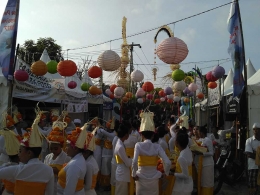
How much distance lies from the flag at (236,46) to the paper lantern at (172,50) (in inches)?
59.7

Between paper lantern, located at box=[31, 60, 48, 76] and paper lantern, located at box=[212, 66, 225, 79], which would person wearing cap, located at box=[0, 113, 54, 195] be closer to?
paper lantern, located at box=[31, 60, 48, 76]

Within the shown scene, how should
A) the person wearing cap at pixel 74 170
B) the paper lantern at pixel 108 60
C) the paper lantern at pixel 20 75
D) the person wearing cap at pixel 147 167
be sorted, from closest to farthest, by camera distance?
the person wearing cap at pixel 74 170 → the person wearing cap at pixel 147 167 → the paper lantern at pixel 108 60 → the paper lantern at pixel 20 75

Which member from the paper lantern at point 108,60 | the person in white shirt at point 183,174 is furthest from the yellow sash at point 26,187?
the paper lantern at point 108,60

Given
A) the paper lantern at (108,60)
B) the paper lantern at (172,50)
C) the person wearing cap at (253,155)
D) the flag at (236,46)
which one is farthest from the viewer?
the paper lantern at (108,60)

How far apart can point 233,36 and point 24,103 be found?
31.0ft

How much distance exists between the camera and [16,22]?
27.7ft

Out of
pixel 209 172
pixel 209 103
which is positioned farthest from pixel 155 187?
pixel 209 103

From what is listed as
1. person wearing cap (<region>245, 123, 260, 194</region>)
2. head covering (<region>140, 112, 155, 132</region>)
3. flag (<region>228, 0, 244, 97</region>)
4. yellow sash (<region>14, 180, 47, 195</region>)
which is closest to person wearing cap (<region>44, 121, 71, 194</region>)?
yellow sash (<region>14, 180, 47, 195</region>)

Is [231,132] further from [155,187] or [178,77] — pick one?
[155,187]

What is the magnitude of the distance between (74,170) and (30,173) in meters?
0.44

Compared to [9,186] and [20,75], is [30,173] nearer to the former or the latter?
[9,186]

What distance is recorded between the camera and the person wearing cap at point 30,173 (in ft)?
9.27

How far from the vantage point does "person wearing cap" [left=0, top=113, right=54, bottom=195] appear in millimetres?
2824

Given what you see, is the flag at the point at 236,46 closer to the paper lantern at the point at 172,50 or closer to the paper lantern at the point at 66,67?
the paper lantern at the point at 172,50
